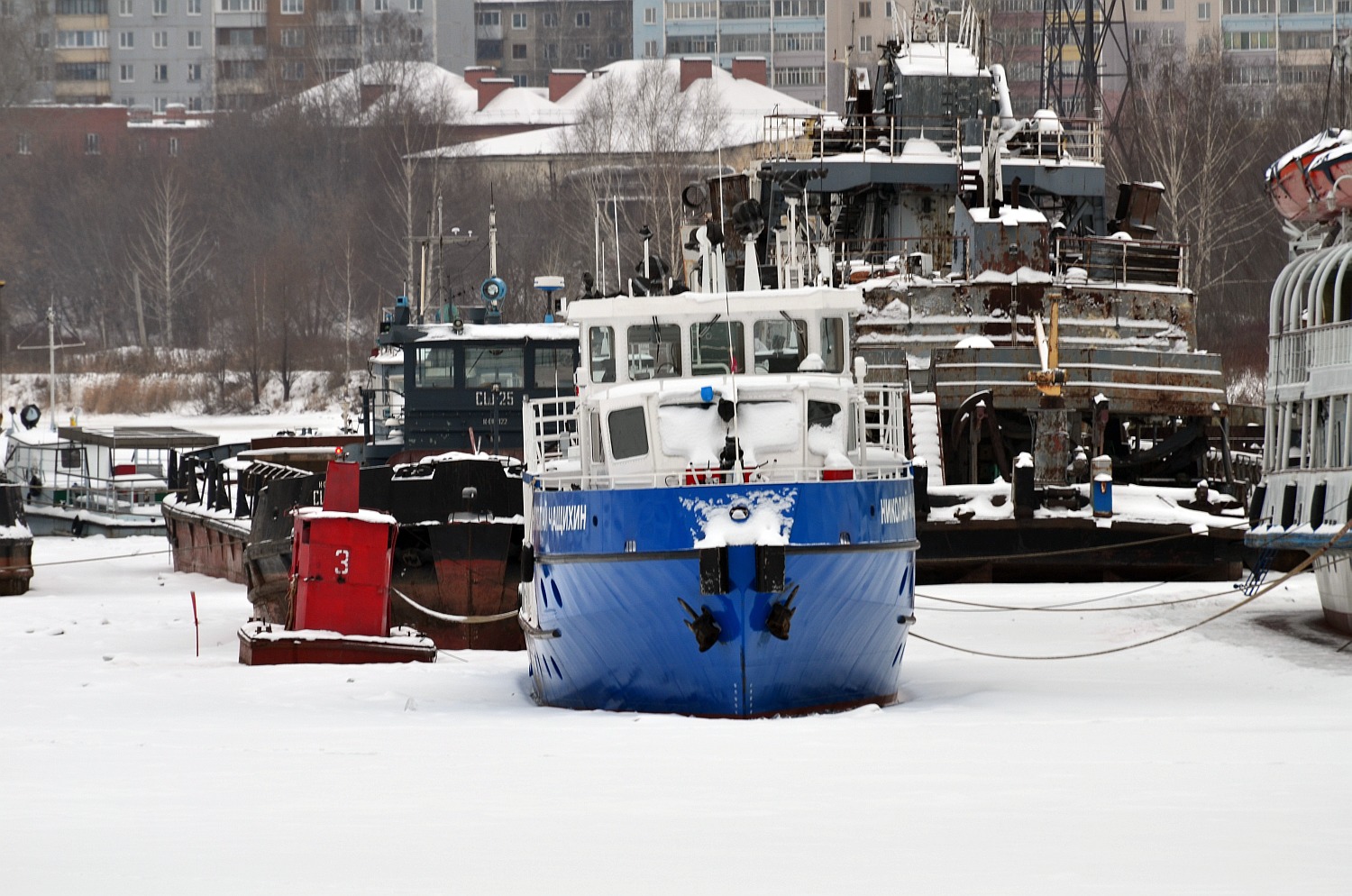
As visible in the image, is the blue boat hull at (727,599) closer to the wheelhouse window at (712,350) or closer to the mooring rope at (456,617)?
the wheelhouse window at (712,350)

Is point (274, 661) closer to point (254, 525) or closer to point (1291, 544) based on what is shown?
point (254, 525)

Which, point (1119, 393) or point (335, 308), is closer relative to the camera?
point (1119, 393)

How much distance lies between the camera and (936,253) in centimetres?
3241

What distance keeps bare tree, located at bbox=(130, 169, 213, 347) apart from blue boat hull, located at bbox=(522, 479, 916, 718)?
62781 mm

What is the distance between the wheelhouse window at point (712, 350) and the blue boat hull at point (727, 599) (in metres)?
1.84

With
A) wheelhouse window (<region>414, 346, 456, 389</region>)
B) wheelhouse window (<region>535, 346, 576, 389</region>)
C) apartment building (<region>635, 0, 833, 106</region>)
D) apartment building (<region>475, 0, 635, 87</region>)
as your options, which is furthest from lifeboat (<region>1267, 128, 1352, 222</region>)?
apartment building (<region>475, 0, 635, 87</region>)

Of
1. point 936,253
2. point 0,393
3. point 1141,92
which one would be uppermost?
point 1141,92

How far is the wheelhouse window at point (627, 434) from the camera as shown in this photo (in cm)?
1517

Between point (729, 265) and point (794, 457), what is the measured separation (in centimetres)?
1775

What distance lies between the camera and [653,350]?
53.9ft

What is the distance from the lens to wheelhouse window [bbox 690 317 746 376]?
641 inches

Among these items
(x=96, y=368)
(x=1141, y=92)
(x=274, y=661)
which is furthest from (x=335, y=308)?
(x=274, y=661)

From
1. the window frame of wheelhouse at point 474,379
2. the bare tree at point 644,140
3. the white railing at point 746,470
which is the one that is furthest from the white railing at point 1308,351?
the bare tree at point 644,140

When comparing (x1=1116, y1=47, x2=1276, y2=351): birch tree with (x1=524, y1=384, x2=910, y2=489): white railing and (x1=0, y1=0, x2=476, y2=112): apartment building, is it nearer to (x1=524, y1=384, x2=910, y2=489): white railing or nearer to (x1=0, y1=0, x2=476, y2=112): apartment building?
(x1=524, y1=384, x2=910, y2=489): white railing
